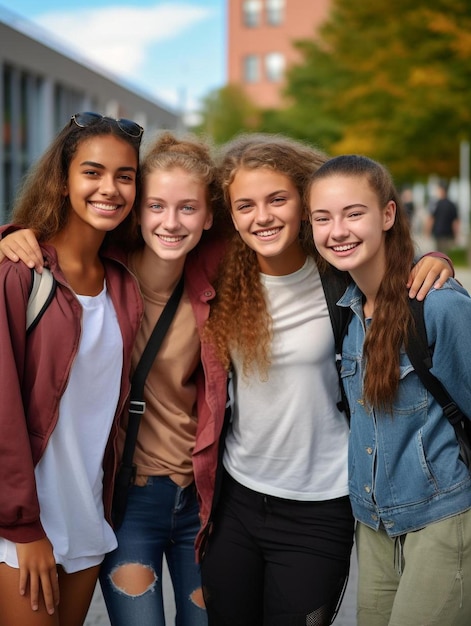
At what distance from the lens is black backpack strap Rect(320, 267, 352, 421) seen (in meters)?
3.24

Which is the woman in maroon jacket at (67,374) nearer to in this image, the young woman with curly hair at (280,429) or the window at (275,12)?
the young woman with curly hair at (280,429)

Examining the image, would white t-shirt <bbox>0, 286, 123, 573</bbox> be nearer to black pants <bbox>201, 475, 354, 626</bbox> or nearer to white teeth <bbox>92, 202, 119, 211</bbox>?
white teeth <bbox>92, 202, 119, 211</bbox>

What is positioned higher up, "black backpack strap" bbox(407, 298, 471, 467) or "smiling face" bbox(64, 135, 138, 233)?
"smiling face" bbox(64, 135, 138, 233)

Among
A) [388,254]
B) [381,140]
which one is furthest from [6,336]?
[381,140]

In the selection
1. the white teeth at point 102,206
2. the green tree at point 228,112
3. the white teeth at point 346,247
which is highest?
the green tree at point 228,112

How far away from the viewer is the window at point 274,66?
2852 inches

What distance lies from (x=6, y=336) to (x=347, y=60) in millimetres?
23288

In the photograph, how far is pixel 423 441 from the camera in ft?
9.42

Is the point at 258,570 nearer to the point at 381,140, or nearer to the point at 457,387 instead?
the point at 457,387

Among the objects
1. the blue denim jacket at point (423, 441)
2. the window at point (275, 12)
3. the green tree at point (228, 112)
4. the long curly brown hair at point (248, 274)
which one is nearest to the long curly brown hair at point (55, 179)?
the long curly brown hair at point (248, 274)

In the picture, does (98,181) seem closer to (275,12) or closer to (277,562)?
(277,562)

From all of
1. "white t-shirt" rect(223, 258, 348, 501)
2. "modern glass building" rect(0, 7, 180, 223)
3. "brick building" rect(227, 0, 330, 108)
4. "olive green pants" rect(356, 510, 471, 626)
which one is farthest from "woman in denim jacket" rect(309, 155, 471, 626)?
"brick building" rect(227, 0, 330, 108)

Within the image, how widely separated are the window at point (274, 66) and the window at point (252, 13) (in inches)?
130

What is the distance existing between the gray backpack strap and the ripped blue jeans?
0.91m
